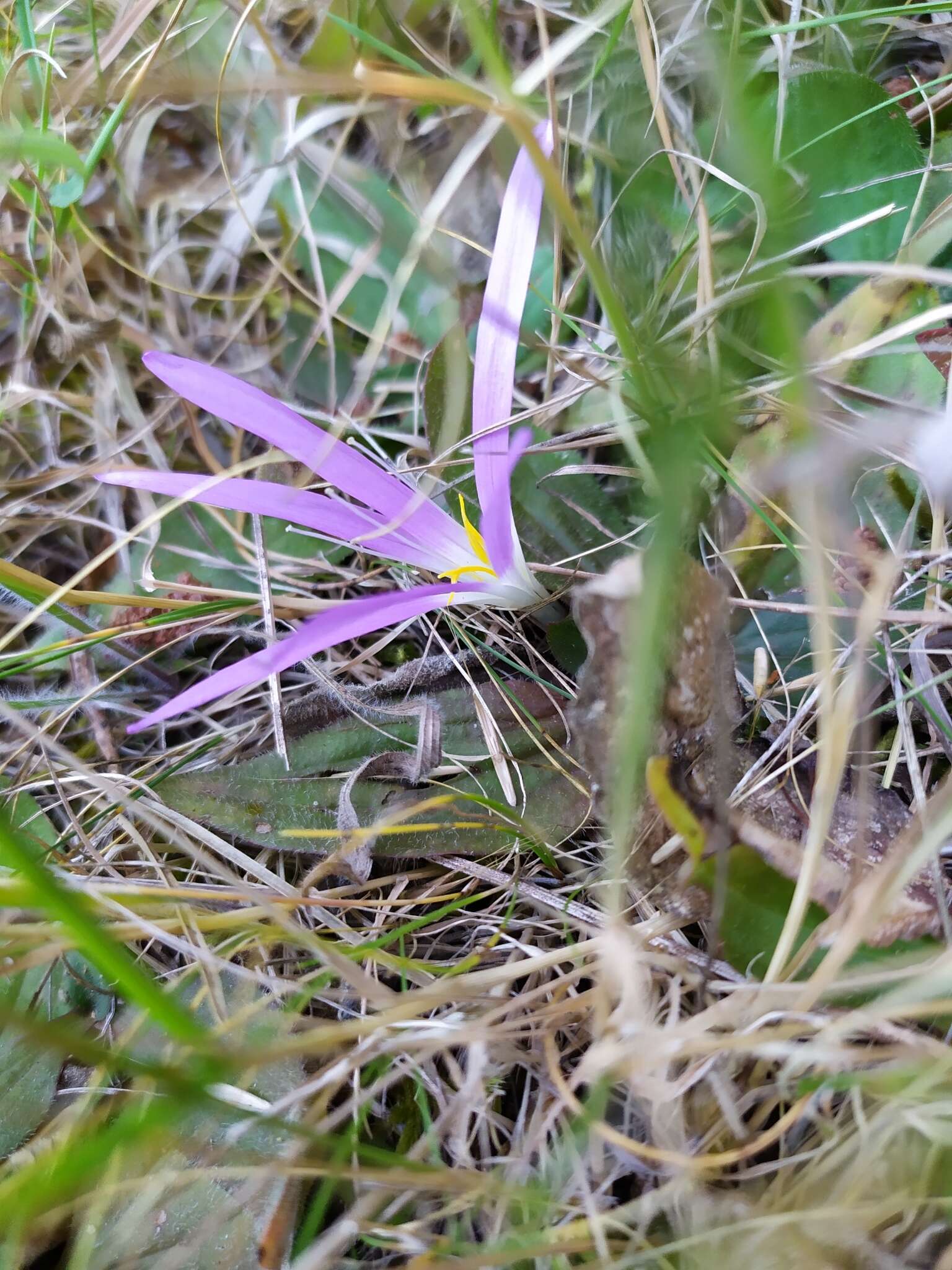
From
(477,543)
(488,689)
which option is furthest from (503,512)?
(488,689)

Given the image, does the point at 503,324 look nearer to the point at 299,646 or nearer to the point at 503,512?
the point at 503,512

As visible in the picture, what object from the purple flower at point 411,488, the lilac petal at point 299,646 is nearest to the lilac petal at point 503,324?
the purple flower at point 411,488

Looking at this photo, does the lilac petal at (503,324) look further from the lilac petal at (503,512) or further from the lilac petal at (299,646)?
the lilac petal at (299,646)

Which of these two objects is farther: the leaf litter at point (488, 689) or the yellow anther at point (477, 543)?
the yellow anther at point (477, 543)

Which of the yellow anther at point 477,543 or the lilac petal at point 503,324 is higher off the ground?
the lilac petal at point 503,324

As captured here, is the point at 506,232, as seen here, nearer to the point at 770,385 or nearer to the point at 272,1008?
the point at 770,385

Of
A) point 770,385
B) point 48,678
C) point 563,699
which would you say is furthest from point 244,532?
point 770,385
